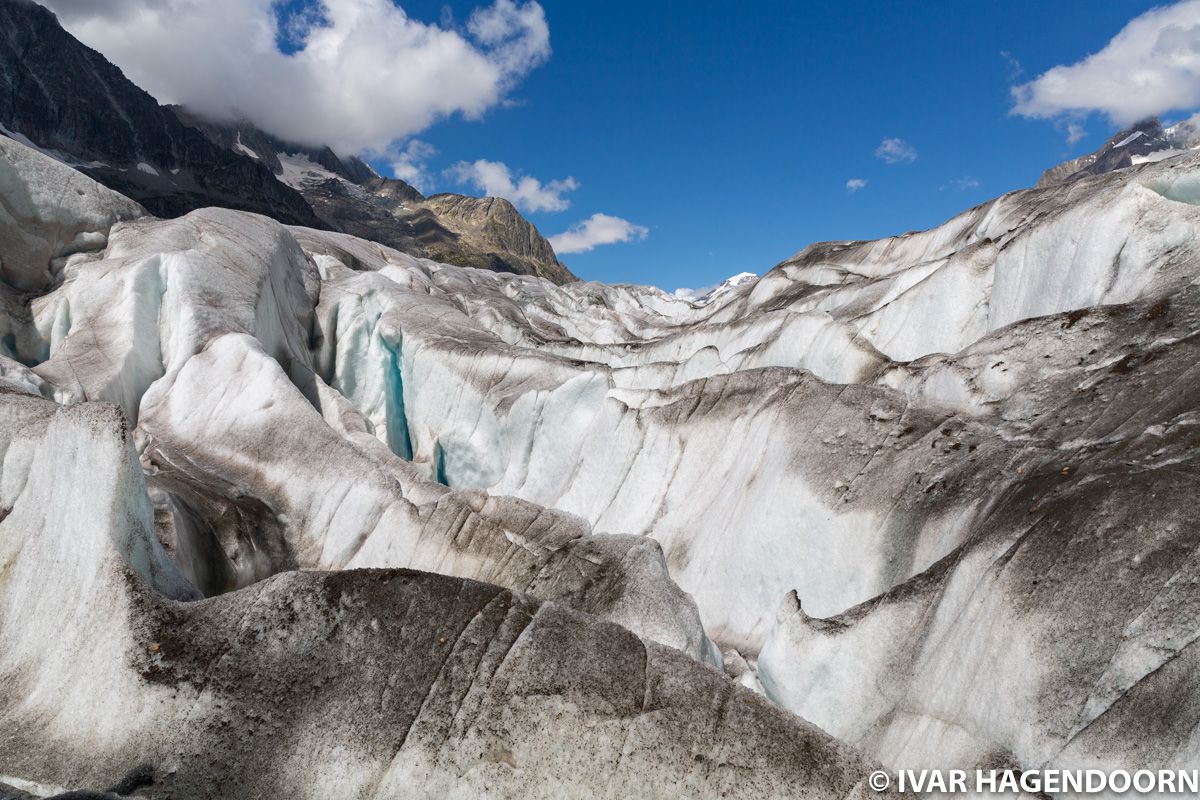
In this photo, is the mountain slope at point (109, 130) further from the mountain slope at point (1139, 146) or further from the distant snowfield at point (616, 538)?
the mountain slope at point (1139, 146)

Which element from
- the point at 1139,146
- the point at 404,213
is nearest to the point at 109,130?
the point at 404,213

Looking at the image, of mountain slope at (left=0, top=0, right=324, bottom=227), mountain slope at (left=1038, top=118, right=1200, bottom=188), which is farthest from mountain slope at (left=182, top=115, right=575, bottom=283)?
mountain slope at (left=1038, top=118, right=1200, bottom=188)

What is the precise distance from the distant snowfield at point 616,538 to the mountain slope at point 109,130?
290ft

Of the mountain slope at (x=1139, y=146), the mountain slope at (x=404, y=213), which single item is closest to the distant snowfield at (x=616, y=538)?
the mountain slope at (x=404, y=213)

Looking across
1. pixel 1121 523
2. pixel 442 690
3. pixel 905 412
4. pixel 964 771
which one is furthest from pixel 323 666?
pixel 905 412

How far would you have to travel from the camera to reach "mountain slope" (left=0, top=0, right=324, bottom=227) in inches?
3696

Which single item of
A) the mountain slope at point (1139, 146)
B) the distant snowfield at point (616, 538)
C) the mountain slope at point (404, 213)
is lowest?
the distant snowfield at point (616, 538)

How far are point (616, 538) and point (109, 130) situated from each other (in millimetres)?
127829

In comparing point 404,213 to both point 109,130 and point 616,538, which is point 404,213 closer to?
point 109,130

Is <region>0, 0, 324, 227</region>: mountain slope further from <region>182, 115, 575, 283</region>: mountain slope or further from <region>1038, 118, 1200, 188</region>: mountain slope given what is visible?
<region>1038, 118, 1200, 188</region>: mountain slope

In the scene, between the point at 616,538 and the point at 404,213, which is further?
the point at 404,213

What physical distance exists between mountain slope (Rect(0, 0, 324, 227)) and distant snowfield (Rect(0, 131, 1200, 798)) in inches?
3484

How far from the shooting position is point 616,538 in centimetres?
921

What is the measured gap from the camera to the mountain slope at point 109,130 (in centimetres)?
9388
